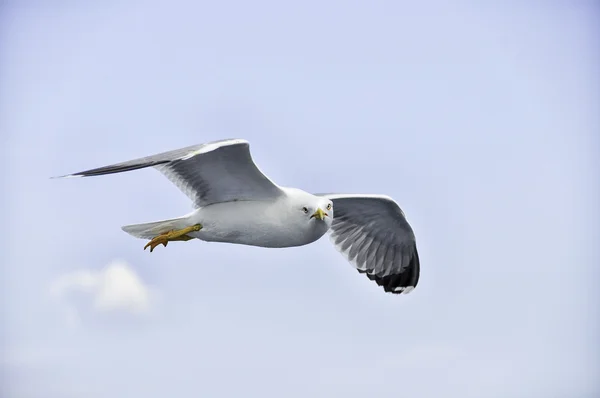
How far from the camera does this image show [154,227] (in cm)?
978

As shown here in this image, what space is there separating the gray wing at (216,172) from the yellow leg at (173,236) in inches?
11.2

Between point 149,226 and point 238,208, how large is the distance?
43.5 inches

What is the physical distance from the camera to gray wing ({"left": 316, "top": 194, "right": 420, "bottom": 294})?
1135 centimetres

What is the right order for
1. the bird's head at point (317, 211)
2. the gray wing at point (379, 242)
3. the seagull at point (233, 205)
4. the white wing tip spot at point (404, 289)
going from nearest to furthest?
the seagull at point (233, 205), the bird's head at point (317, 211), the gray wing at point (379, 242), the white wing tip spot at point (404, 289)

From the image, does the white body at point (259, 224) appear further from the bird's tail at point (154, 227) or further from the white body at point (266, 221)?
the bird's tail at point (154, 227)

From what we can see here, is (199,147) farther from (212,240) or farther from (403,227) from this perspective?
(403,227)

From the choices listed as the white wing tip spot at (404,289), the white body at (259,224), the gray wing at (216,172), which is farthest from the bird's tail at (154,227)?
the white wing tip spot at (404,289)

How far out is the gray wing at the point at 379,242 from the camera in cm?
1135

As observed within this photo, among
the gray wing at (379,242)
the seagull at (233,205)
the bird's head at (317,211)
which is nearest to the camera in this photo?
the seagull at (233,205)

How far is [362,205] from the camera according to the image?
11.2 meters

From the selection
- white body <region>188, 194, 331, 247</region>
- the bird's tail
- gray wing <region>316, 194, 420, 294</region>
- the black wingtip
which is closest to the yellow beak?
white body <region>188, 194, 331, 247</region>

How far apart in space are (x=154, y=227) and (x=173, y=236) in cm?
30

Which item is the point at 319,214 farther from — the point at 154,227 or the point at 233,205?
the point at 154,227

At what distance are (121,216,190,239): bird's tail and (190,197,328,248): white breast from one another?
16 centimetres
